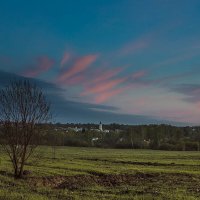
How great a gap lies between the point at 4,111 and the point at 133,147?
108248 mm

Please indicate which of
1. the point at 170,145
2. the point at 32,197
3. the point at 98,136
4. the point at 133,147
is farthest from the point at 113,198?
the point at 98,136

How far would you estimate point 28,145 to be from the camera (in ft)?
114

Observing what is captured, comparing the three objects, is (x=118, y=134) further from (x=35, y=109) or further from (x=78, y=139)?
(x=35, y=109)

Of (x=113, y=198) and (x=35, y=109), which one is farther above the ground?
(x=35, y=109)

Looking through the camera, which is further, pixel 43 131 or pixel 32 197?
pixel 43 131

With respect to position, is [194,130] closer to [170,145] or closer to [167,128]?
[167,128]

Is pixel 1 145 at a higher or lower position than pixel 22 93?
lower

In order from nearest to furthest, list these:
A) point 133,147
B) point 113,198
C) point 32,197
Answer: point 32,197, point 113,198, point 133,147

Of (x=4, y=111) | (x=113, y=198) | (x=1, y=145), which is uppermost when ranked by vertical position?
(x=4, y=111)

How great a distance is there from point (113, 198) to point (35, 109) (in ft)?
51.9

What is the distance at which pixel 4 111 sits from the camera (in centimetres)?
3469

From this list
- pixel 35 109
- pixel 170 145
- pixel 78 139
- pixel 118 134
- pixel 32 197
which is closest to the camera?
pixel 32 197

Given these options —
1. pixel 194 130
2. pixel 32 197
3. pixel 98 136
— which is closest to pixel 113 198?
pixel 32 197

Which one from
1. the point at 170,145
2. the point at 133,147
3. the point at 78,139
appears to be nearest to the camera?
the point at 170,145
